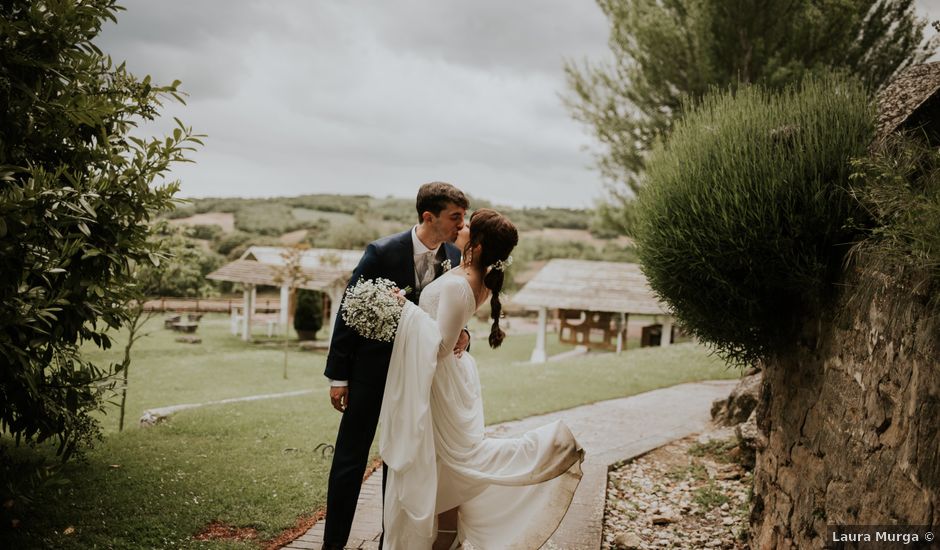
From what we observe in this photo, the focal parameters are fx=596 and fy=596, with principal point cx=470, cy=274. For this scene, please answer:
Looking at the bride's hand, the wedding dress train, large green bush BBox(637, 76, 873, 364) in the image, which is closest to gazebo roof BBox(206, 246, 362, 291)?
the bride's hand

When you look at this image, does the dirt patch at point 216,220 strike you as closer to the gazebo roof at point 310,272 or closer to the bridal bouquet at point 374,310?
the gazebo roof at point 310,272

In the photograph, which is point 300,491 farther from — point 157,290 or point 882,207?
point 157,290

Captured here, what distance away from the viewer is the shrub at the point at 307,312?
25.0m

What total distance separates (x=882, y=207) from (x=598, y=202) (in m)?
17.0

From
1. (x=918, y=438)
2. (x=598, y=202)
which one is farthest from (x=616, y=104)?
(x=918, y=438)

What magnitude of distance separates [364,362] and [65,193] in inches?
82.7

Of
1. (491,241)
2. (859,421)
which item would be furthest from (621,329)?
(859,421)

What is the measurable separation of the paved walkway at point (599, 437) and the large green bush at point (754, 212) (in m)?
1.80

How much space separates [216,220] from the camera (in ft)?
177

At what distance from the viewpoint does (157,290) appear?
978cm

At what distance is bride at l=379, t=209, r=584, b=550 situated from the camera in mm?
3574

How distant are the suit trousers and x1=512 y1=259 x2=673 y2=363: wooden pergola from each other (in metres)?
19.0

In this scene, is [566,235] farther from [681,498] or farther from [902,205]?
[902,205]

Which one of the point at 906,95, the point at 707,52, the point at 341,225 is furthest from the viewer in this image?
the point at 341,225
